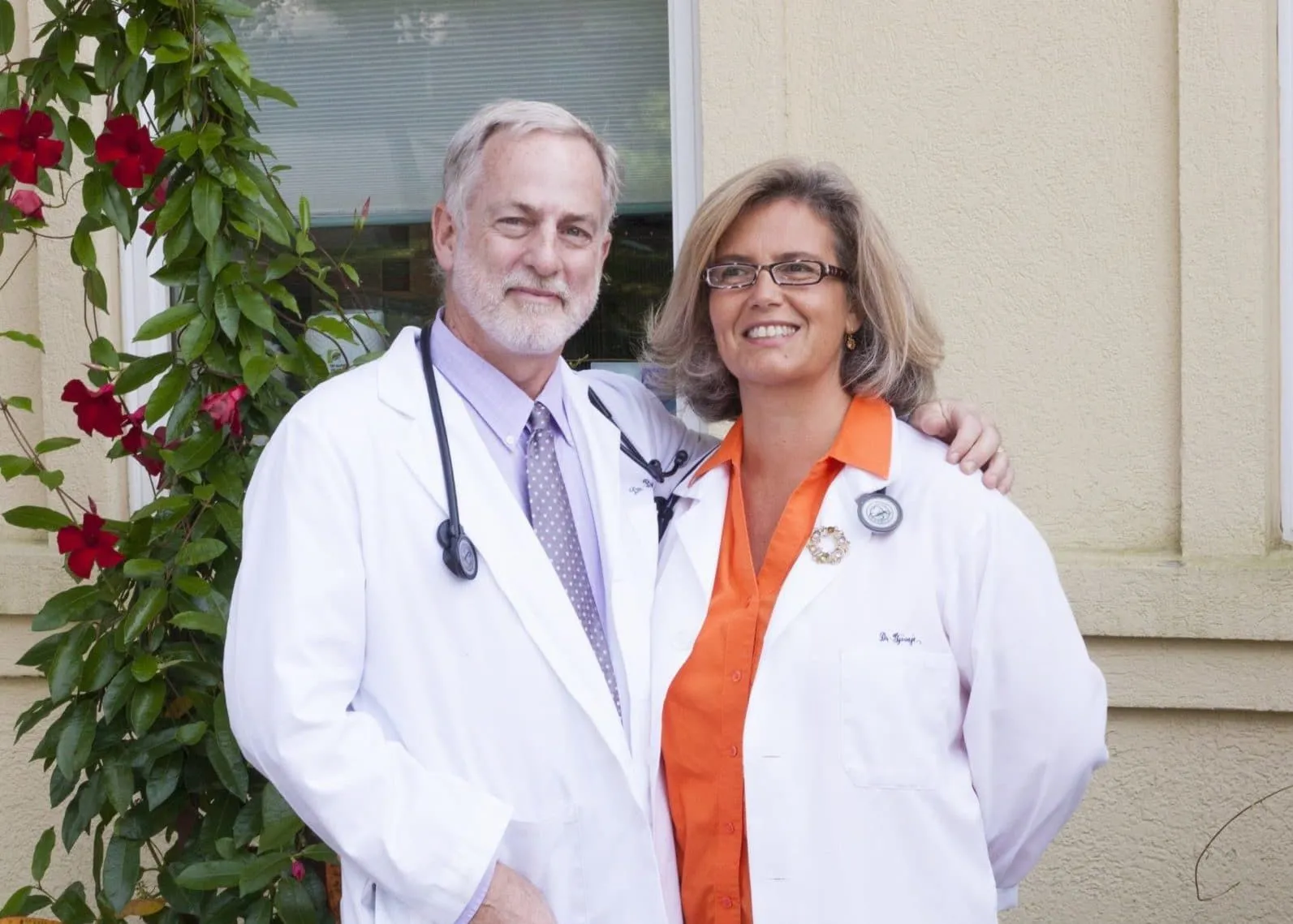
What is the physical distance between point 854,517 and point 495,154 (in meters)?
0.78

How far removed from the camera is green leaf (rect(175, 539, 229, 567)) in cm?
247

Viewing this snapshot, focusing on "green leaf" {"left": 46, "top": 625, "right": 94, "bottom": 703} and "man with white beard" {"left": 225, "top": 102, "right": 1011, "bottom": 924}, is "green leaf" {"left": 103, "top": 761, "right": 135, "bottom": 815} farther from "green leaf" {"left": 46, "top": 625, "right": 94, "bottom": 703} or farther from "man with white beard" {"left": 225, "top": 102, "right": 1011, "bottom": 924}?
"man with white beard" {"left": 225, "top": 102, "right": 1011, "bottom": 924}

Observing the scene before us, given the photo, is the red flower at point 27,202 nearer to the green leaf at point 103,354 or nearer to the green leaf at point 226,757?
the green leaf at point 103,354

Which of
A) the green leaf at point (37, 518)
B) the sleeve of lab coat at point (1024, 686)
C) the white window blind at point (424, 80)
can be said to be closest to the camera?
the sleeve of lab coat at point (1024, 686)

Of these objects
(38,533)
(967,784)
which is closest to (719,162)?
(967,784)

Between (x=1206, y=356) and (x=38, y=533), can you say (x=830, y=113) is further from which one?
(x=38, y=533)

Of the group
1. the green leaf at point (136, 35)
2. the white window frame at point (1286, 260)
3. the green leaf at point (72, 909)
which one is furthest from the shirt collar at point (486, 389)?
the white window frame at point (1286, 260)

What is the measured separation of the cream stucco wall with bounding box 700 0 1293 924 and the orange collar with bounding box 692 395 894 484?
1.16 metres

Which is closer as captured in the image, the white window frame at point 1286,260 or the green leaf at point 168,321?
the green leaf at point 168,321

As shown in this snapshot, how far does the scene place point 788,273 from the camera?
2.07 metres

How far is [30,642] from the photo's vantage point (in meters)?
3.59

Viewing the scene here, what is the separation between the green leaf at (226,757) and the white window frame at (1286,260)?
2.35 metres

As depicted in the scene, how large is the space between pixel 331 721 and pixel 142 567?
0.90m

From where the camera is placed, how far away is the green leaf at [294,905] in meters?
2.43
